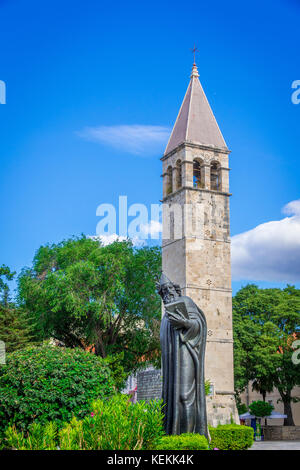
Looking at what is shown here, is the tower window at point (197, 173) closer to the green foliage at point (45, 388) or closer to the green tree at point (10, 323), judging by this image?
the green tree at point (10, 323)

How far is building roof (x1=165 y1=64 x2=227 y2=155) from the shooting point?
37.4 meters

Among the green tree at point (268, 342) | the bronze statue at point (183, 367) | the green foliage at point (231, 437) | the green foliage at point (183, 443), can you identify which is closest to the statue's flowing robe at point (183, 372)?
the bronze statue at point (183, 367)

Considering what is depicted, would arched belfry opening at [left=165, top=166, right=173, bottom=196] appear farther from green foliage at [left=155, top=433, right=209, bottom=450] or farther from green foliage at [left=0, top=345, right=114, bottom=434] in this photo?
green foliage at [left=155, top=433, right=209, bottom=450]

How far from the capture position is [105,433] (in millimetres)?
5613

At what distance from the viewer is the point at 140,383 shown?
129 feet

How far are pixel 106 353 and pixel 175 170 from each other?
1288 centimetres

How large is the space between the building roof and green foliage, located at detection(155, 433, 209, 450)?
101 feet

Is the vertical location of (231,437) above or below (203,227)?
below

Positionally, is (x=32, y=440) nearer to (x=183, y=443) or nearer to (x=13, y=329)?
(x=183, y=443)

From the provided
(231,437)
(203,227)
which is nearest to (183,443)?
(231,437)

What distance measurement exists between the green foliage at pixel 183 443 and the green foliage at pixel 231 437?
808 centimetres

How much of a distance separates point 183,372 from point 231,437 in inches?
330

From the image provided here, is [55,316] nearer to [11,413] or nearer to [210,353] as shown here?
[210,353]

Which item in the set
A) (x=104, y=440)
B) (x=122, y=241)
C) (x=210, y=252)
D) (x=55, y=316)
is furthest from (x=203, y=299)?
(x=104, y=440)
